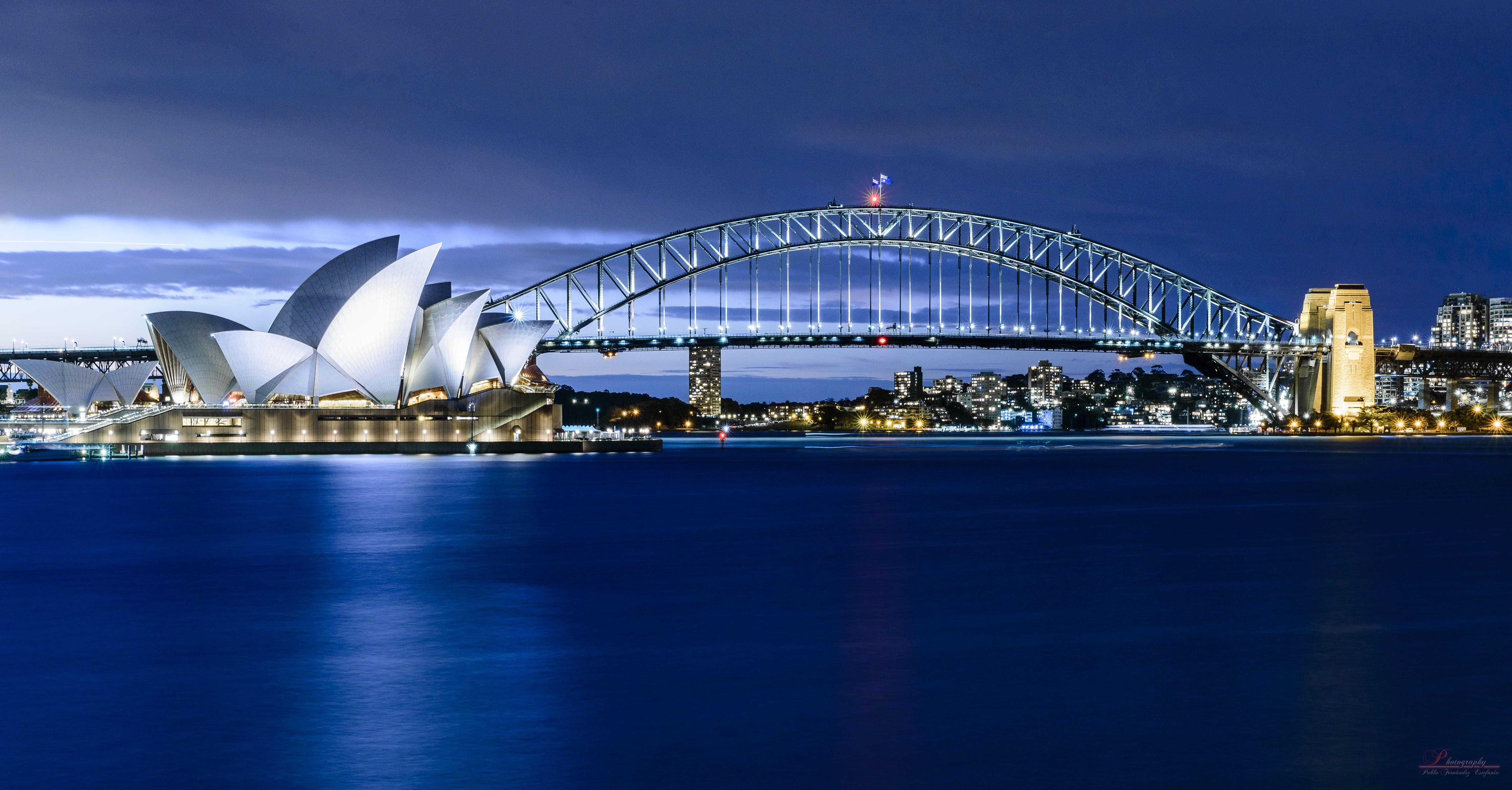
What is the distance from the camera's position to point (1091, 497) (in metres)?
35.9

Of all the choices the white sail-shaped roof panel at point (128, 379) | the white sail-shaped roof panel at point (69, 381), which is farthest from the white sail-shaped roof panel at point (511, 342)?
the white sail-shaped roof panel at point (69, 381)

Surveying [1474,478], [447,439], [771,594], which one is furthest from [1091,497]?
[447,439]

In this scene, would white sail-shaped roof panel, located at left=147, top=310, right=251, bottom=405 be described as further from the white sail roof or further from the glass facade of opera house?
the white sail roof

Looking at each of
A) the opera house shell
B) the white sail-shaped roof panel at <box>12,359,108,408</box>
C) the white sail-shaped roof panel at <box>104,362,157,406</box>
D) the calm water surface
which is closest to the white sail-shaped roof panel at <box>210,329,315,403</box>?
the opera house shell

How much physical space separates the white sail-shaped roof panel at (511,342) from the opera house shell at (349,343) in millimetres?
444

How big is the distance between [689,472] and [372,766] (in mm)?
44225

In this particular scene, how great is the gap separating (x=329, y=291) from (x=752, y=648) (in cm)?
5801

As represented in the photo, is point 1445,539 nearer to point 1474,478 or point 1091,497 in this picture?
point 1091,497

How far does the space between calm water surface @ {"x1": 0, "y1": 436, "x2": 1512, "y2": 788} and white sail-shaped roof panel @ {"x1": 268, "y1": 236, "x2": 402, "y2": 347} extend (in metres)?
35.3

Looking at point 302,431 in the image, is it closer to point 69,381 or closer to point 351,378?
point 351,378

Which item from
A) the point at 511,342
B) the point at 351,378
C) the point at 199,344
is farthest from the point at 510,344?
the point at 199,344

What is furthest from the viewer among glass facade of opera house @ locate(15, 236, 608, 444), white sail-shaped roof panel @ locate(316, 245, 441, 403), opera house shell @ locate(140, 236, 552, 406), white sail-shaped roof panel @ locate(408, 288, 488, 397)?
white sail-shaped roof panel @ locate(408, 288, 488, 397)

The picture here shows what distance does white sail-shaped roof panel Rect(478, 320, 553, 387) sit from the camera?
250 ft

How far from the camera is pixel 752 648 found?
12539mm
